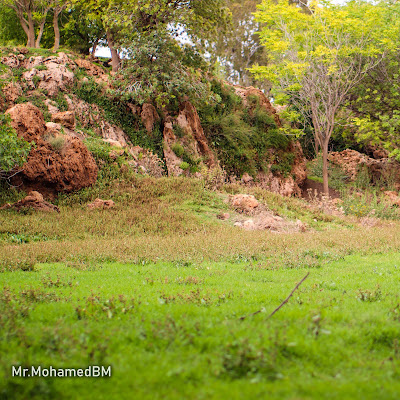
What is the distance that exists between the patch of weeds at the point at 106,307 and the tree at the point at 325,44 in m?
20.1

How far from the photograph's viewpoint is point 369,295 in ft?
19.6

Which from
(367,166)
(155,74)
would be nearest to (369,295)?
(155,74)

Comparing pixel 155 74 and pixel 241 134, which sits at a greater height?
pixel 155 74

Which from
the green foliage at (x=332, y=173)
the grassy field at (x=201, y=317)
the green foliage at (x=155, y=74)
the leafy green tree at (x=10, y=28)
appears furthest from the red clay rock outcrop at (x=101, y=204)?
the leafy green tree at (x=10, y=28)

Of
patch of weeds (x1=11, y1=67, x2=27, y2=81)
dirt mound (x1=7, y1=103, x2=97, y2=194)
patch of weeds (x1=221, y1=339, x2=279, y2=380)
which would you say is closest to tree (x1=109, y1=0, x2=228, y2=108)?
patch of weeds (x1=11, y1=67, x2=27, y2=81)

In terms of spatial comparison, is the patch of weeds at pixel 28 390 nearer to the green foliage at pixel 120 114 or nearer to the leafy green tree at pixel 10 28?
the green foliage at pixel 120 114

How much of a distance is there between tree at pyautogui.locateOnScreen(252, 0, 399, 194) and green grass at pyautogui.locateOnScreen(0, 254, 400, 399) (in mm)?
19286

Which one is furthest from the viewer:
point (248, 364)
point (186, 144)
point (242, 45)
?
point (242, 45)

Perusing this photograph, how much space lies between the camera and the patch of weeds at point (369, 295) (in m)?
5.89

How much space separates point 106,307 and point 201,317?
122 centimetres

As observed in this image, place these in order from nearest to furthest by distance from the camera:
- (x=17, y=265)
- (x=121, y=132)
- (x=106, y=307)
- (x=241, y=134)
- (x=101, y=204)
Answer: (x=106, y=307) < (x=17, y=265) < (x=101, y=204) < (x=121, y=132) < (x=241, y=134)

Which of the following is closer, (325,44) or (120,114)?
(120,114)

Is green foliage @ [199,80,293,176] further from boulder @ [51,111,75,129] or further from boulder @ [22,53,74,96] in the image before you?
boulder @ [51,111,75,129]

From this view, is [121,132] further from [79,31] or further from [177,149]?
[79,31]
